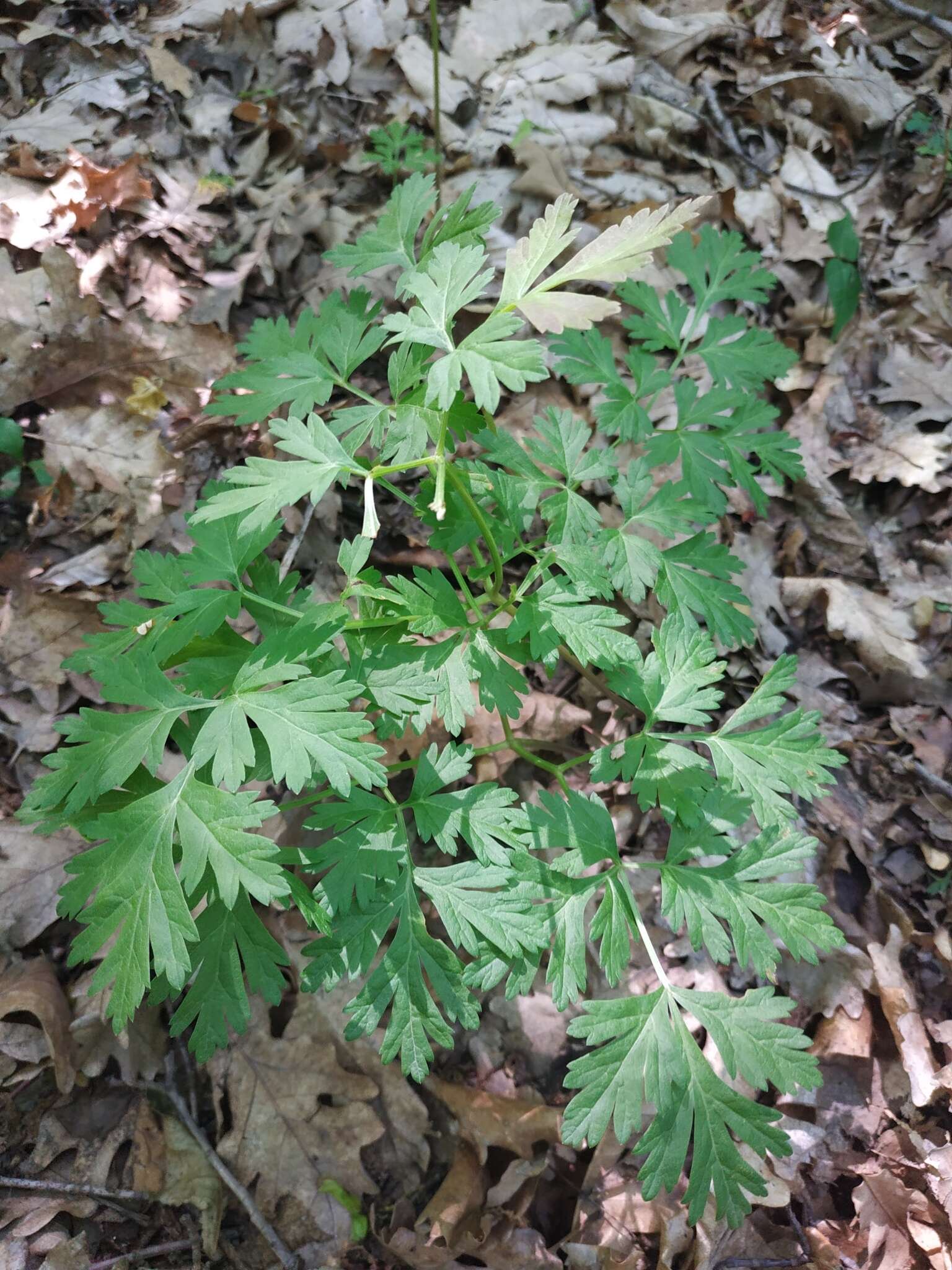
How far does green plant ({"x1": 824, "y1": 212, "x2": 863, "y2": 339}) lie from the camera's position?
3342 millimetres

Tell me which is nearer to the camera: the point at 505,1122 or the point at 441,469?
the point at 441,469

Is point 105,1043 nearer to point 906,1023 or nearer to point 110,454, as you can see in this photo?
point 110,454

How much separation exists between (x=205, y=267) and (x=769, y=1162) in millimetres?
3765

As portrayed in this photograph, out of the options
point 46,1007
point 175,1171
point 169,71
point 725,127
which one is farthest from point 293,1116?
point 725,127

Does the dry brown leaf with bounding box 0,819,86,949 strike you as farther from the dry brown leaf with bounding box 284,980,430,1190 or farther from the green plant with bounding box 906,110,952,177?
the green plant with bounding box 906,110,952,177

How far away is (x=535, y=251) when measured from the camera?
5.03 ft

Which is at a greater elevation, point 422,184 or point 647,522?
point 422,184

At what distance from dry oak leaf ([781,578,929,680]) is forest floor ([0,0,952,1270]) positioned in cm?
1

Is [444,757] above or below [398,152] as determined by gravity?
below

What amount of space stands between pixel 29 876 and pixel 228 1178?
0.99 m

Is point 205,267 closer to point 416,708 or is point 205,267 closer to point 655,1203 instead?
point 416,708

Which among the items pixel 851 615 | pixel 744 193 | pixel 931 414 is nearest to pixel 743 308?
pixel 744 193

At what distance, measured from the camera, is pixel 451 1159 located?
211 cm

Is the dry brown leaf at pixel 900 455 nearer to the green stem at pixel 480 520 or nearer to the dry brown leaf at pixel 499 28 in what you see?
the green stem at pixel 480 520
